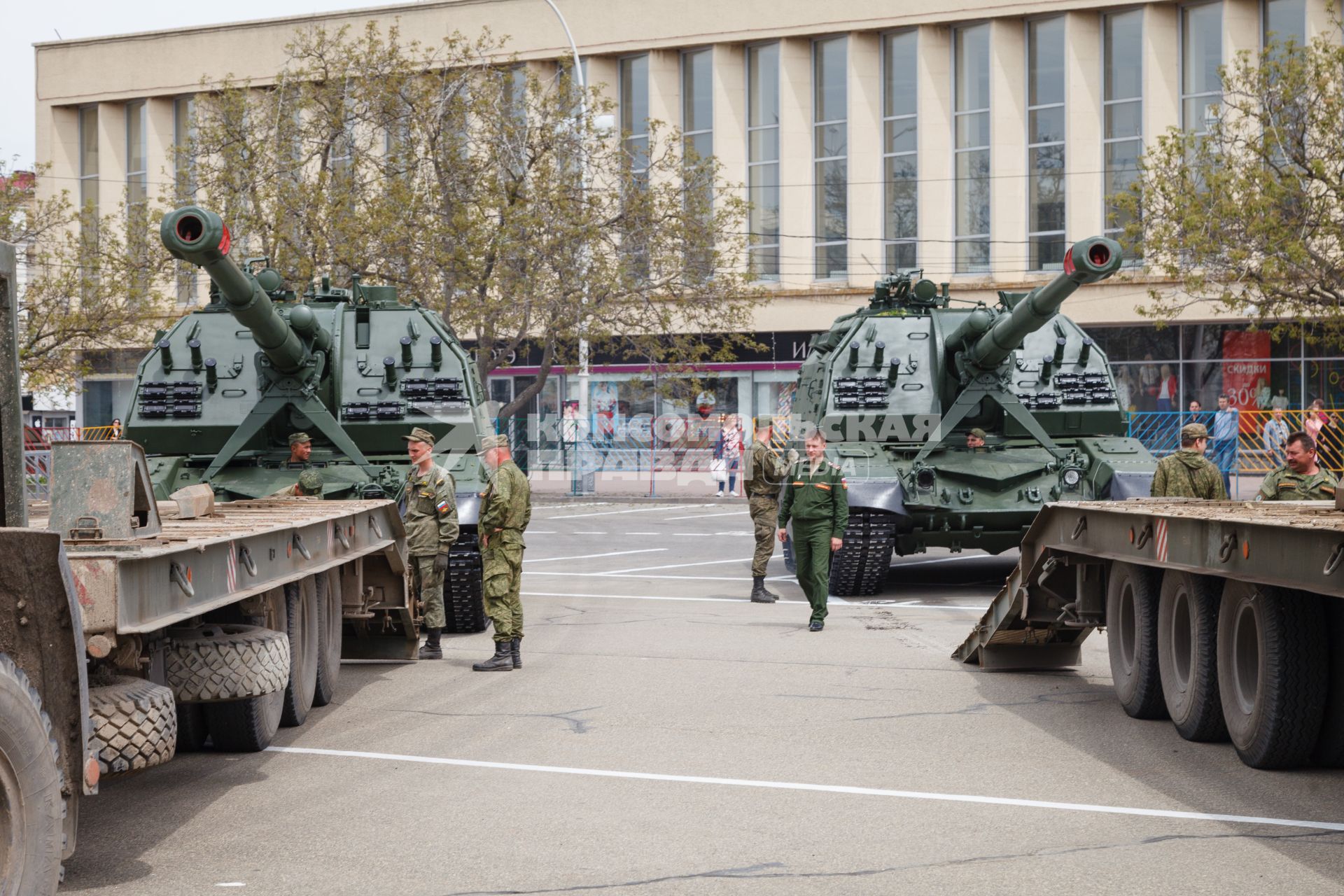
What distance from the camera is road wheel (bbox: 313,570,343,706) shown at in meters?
9.86

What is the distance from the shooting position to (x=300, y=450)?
1508 cm

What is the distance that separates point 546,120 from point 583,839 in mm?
27687

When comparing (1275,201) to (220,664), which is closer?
(220,664)

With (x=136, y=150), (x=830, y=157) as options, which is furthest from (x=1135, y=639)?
(x=136, y=150)

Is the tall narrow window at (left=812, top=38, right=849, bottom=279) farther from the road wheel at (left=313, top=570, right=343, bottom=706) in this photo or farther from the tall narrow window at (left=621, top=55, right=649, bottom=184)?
the road wheel at (left=313, top=570, right=343, bottom=706)

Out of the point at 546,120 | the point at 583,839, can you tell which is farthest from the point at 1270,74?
the point at 583,839

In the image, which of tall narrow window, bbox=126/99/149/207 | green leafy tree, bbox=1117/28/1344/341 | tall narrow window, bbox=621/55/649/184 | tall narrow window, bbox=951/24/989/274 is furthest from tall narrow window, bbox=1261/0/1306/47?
tall narrow window, bbox=126/99/149/207

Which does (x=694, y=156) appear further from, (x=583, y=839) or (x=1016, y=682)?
(x=583, y=839)

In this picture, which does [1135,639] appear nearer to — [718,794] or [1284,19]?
[718,794]

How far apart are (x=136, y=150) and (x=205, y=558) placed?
47.2 m

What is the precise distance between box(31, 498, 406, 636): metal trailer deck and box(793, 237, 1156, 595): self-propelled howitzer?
7.23m

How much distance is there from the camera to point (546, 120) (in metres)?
33.2

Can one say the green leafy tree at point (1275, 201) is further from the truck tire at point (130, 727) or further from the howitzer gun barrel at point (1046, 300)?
the truck tire at point (130, 727)

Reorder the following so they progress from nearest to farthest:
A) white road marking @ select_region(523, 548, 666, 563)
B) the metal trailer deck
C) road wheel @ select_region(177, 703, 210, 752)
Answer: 1. the metal trailer deck
2. road wheel @ select_region(177, 703, 210, 752)
3. white road marking @ select_region(523, 548, 666, 563)
